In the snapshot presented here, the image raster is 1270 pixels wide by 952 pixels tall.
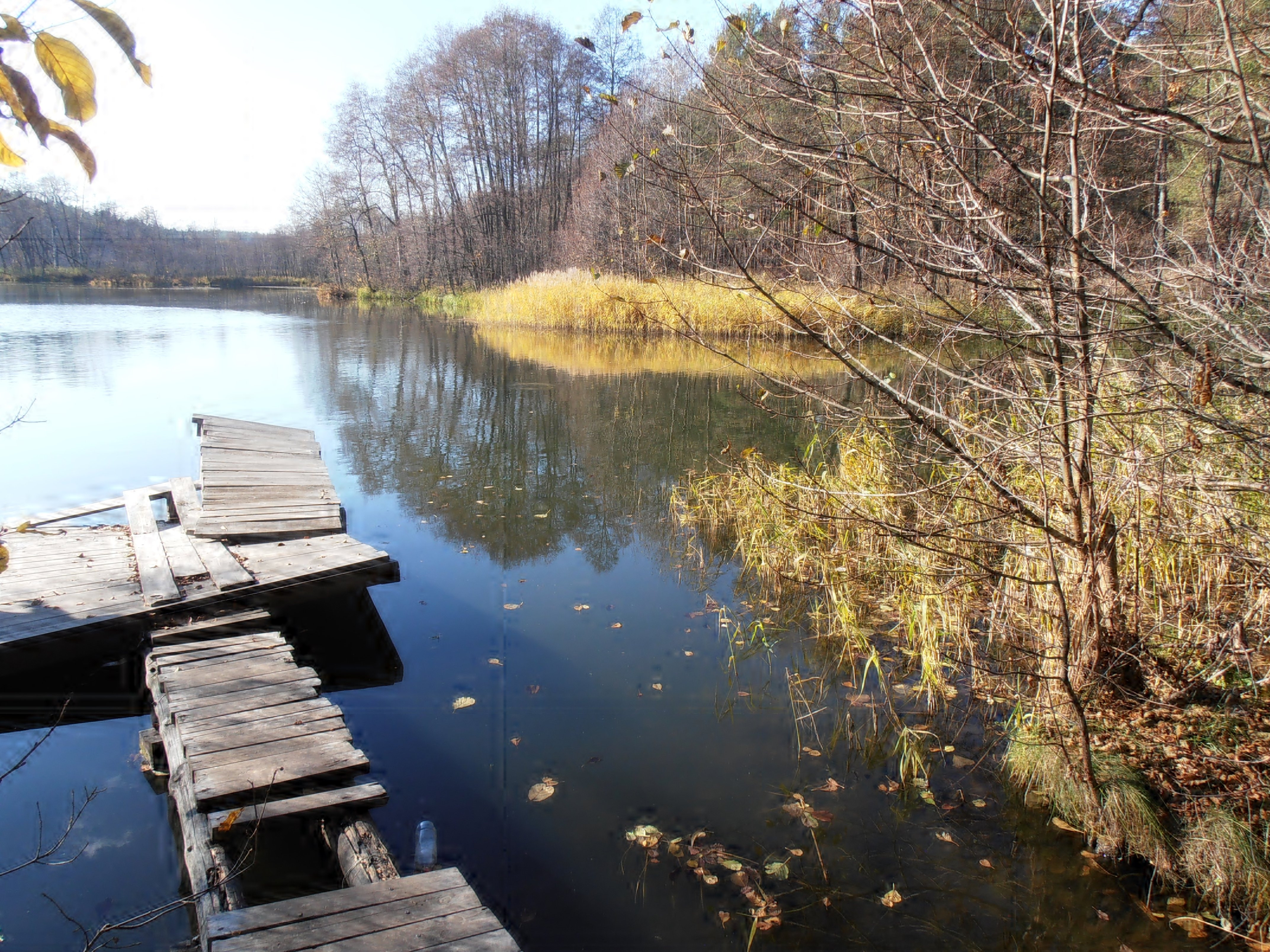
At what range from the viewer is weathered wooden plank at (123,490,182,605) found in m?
4.02

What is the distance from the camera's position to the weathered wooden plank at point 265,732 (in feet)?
9.25

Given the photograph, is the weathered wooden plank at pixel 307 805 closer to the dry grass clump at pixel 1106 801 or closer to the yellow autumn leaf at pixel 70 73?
the yellow autumn leaf at pixel 70 73

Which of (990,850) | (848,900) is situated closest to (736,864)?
(848,900)

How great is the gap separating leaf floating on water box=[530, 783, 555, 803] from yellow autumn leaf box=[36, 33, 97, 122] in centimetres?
284

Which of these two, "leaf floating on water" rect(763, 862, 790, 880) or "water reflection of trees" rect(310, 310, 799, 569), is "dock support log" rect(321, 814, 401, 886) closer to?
"leaf floating on water" rect(763, 862, 790, 880)

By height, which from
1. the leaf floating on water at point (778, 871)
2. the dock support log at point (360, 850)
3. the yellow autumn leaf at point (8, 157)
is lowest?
the leaf floating on water at point (778, 871)

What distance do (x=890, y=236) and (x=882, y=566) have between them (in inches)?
119

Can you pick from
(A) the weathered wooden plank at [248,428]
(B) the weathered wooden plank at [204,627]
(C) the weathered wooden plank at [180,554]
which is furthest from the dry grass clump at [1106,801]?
(A) the weathered wooden plank at [248,428]

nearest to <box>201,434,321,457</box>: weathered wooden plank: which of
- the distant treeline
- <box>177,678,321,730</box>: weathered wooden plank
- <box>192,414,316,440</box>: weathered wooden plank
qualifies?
<box>192,414,316,440</box>: weathered wooden plank

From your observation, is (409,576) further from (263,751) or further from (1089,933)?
(1089,933)

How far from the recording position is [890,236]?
2742 mm

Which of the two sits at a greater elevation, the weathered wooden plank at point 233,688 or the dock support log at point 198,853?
the weathered wooden plank at point 233,688

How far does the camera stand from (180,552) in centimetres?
464

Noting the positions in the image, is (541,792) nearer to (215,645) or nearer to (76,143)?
(215,645)
